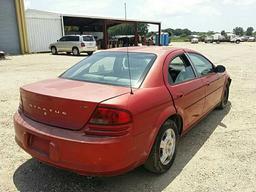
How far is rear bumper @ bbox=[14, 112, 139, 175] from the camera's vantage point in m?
2.61

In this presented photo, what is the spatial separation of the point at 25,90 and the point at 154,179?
72.5 inches

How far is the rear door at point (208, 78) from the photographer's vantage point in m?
4.61

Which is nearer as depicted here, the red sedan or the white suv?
the red sedan

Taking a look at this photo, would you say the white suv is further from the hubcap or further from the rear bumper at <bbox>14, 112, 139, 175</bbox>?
the rear bumper at <bbox>14, 112, 139, 175</bbox>

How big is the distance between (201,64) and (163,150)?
2.11 m

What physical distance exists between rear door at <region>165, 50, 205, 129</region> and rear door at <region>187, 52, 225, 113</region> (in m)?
0.23

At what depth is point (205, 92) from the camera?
4.57m

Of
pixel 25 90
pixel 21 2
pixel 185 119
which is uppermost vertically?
pixel 21 2

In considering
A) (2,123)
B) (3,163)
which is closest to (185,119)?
(3,163)

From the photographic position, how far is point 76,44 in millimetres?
23219

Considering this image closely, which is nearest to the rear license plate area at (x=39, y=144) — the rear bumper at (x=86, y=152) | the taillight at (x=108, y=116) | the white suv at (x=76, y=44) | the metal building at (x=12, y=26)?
the rear bumper at (x=86, y=152)

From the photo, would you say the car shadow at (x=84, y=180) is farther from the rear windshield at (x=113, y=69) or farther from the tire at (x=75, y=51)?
the tire at (x=75, y=51)

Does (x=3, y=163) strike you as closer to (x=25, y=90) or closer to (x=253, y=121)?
Answer: (x=25, y=90)

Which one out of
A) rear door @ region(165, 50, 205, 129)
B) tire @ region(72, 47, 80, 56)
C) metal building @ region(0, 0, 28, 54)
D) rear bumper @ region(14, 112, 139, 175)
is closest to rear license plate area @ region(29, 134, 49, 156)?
rear bumper @ region(14, 112, 139, 175)
